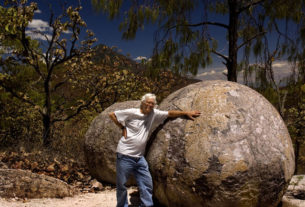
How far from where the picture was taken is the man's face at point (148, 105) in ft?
13.7

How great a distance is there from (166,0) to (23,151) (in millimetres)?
5637

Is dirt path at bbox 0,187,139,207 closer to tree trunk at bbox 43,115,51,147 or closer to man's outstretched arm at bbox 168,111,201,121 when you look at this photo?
man's outstretched arm at bbox 168,111,201,121

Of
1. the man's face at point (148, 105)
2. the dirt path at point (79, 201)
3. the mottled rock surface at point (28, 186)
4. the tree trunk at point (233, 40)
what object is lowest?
the dirt path at point (79, 201)

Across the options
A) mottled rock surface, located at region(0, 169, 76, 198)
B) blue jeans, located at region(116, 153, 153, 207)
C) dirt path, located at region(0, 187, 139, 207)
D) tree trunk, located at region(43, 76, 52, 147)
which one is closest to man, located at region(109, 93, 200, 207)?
blue jeans, located at region(116, 153, 153, 207)

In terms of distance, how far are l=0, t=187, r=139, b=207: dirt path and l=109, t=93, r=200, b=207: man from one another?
0.84 meters

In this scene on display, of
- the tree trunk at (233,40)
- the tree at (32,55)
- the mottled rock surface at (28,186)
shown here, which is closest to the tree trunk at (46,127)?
the tree at (32,55)

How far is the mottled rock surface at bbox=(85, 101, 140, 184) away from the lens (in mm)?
6172

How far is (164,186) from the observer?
4059mm

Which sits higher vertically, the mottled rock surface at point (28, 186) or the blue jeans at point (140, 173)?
the blue jeans at point (140, 173)

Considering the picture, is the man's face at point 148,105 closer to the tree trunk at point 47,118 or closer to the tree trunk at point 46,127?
the tree trunk at point 47,118

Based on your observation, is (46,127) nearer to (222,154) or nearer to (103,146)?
(103,146)

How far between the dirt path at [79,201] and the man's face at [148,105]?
1683 mm

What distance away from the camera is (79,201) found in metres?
5.27

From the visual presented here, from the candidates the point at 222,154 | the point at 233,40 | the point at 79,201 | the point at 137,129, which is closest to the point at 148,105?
the point at 137,129
